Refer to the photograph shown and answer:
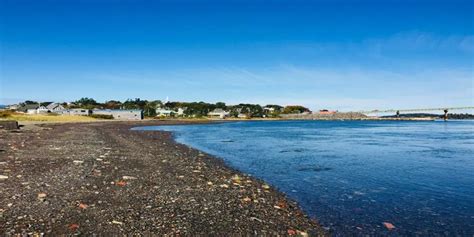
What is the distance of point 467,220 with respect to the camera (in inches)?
446

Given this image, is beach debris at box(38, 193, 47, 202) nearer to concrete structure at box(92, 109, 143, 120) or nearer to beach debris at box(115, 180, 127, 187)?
beach debris at box(115, 180, 127, 187)

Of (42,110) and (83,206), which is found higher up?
(42,110)

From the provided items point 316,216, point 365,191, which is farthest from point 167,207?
point 365,191

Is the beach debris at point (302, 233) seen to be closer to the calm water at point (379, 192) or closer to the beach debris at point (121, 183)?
the calm water at point (379, 192)

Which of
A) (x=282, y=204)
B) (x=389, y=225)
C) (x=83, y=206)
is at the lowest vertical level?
(x=389, y=225)

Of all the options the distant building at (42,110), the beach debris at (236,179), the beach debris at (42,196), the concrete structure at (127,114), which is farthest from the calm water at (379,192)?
the distant building at (42,110)

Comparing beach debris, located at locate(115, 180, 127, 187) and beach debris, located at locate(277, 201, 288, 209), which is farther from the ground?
beach debris, located at locate(115, 180, 127, 187)

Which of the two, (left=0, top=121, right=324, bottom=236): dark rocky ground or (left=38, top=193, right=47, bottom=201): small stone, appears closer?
(left=0, top=121, right=324, bottom=236): dark rocky ground

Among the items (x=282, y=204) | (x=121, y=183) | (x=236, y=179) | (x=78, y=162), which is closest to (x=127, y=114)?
(x=78, y=162)

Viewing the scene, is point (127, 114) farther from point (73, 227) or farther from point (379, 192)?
point (73, 227)

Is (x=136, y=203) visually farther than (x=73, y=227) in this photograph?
Yes

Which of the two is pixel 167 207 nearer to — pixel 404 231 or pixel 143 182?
pixel 143 182

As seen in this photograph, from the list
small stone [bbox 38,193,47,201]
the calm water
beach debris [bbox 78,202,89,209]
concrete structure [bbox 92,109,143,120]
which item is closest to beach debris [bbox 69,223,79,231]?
beach debris [bbox 78,202,89,209]

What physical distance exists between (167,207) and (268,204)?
11.4 feet
